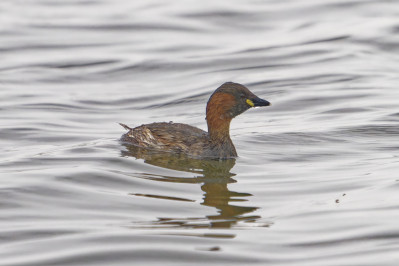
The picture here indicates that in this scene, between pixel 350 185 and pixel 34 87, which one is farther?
pixel 34 87

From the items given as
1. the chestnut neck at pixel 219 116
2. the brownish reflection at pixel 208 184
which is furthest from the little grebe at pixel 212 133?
the brownish reflection at pixel 208 184

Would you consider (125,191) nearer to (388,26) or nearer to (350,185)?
(350,185)

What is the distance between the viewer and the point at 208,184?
394 inches

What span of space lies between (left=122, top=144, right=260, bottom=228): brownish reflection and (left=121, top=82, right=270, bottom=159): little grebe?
110mm

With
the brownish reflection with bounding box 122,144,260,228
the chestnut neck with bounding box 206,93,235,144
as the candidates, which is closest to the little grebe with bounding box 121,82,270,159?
the chestnut neck with bounding box 206,93,235,144

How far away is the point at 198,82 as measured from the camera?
661 inches

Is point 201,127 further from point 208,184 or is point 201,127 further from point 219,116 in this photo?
point 208,184

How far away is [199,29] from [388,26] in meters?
4.02

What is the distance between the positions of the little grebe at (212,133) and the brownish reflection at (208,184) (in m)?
0.11

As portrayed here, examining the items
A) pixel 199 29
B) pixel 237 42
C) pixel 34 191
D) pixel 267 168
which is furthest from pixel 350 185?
pixel 199 29

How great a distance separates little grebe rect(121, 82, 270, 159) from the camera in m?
11.4

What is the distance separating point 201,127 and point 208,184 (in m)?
3.53

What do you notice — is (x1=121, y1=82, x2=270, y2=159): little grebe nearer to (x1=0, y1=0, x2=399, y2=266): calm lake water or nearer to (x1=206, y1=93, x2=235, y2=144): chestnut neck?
(x1=206, y1=93, x2=235, y2=144): chestnut neck

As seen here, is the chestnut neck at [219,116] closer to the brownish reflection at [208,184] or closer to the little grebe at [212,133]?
the little grebe at [212,133]
